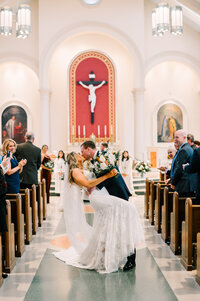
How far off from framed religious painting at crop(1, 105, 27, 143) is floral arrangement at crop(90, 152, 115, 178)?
12586mm

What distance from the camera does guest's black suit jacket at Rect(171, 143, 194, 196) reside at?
18.9ft

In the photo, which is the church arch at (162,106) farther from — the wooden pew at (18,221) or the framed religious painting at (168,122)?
the wooden pew at (18,221)

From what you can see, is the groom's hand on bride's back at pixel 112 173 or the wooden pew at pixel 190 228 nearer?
the groom's hand on bride's back at pixel 112 173

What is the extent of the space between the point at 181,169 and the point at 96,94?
1169 cm

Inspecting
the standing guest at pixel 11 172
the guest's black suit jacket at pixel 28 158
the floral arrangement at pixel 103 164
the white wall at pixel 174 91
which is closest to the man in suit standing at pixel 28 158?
the guest's black suit jacket at pixel 28 158

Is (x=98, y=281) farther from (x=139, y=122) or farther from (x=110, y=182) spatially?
(x=139, y=122)

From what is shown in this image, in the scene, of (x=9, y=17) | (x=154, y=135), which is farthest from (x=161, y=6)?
(x=154, y=135)

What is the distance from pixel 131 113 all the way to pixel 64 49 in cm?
418

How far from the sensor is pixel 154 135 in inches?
674

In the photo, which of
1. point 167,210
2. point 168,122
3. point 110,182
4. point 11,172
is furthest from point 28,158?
point 168,122

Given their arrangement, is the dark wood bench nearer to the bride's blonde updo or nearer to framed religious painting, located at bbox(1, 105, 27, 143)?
the bride's blonde updo

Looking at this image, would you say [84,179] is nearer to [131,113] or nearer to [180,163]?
[180,163]

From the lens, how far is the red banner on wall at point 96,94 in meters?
16.8

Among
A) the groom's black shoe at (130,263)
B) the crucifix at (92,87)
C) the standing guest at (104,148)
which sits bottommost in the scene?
the groom's black shoe at (130,263)
